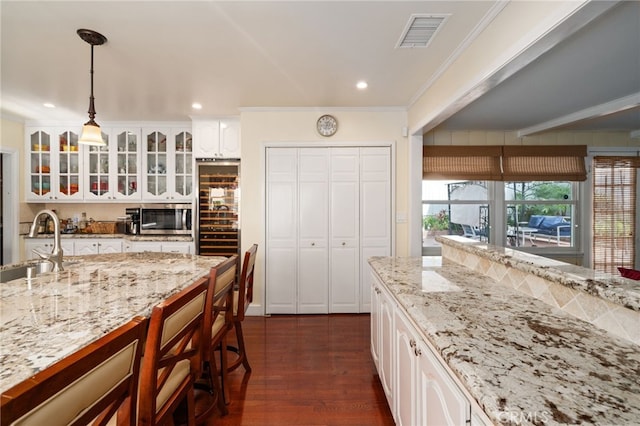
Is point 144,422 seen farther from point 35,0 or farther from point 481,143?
point 481,143

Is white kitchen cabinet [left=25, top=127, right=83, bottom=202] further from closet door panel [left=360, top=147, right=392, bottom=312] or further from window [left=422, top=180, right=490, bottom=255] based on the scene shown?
window [left=422, top=180, right=490, bottom=255]

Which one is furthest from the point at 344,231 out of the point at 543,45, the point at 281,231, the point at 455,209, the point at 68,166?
the point at 68,166

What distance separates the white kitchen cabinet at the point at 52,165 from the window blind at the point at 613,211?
7.72 m

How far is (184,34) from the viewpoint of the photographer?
2055 mm

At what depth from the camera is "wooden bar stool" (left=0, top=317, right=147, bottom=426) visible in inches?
21.9

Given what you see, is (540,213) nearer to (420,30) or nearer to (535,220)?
(535,220)

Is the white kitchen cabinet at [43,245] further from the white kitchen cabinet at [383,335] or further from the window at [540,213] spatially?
the window at [540,213]

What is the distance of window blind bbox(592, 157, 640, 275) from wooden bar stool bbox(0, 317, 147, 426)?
5.87 m

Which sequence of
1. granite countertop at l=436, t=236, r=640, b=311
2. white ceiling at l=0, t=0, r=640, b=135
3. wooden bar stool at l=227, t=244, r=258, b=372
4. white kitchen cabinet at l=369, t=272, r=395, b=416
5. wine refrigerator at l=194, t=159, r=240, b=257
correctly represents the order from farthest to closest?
wine refrigerator at l=194, t=159, r=240, b=257 < wooden bar stool at l=227, t=244, r=258, b=372 < white ceiling at l=0, t=0, r=640, b=135 < white kitchen cabinet at l=369, t=272, r=395, b=416 < granite countertop at l=436, t=236, r=640, b=311

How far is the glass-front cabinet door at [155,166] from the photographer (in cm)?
421

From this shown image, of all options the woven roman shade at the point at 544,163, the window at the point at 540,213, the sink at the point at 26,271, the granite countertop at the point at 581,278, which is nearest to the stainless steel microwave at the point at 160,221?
the sink at the point at 26,271

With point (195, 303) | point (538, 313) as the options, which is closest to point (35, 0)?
point (195, 303)

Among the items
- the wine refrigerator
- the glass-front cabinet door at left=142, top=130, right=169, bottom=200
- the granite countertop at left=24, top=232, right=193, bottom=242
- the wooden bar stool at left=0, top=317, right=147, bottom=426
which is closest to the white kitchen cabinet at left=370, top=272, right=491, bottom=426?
the wooden bar stool at left=0, top=317, right=147, bottom=426

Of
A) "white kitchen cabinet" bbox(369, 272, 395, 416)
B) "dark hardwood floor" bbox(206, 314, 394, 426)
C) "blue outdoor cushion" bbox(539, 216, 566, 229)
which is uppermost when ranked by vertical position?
"blue outdoor cushion" bbox(539, 216, 566, 229)
